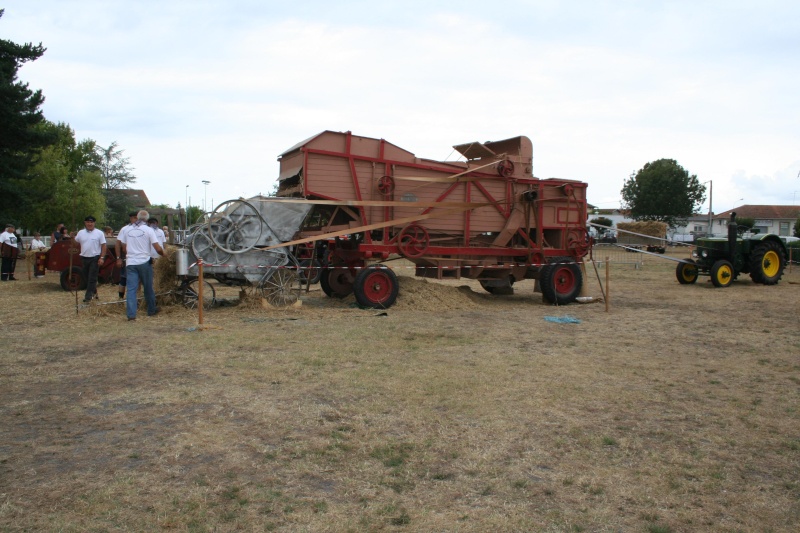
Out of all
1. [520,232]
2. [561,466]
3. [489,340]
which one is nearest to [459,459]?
[561,466]

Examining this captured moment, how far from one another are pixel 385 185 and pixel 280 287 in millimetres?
2758

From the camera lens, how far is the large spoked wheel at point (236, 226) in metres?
10.3

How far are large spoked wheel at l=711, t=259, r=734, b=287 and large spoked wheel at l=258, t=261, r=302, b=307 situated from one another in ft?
40.5

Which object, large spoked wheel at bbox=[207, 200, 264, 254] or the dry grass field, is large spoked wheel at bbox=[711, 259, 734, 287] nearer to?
the dry grass field

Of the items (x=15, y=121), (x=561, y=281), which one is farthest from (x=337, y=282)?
(x=15, y=121)

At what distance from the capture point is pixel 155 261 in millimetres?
10594

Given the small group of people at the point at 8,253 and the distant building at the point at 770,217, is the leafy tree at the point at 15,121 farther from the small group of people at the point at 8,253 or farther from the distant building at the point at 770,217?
the distant building at the point at 770,217

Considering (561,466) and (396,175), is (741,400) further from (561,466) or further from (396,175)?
(396,175)

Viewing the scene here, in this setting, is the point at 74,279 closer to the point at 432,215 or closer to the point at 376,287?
the point at 376,287

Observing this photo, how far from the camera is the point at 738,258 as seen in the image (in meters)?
17.8

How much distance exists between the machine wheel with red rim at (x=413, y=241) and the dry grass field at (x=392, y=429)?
9.72 ft

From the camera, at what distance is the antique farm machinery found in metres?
10.7

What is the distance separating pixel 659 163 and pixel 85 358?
62.8 metres

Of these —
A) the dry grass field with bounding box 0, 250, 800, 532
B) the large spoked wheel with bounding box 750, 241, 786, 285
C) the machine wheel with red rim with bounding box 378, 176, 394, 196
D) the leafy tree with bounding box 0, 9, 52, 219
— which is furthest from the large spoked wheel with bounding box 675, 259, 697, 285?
the leafy tree with bounding box 0, 9, 52, 219
